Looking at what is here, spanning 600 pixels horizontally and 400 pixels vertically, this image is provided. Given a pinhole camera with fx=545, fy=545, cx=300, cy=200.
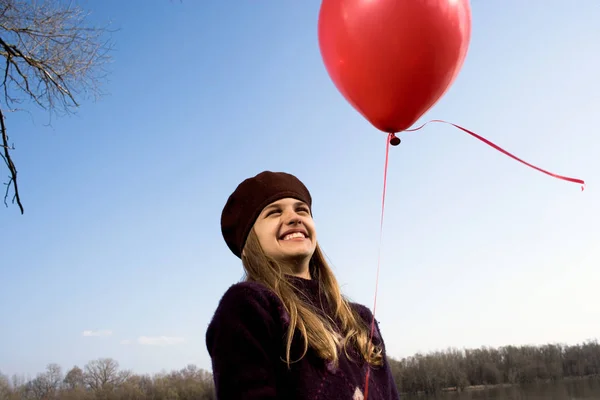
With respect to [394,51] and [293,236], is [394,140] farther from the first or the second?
[293,236]

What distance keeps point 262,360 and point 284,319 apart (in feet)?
0.47

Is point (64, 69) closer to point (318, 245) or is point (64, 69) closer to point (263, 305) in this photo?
point (318, 245)

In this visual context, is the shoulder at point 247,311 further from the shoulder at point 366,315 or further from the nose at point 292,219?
the shoulder at point 366,315

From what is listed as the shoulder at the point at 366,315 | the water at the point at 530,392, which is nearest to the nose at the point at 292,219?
the shoulder at the point at 366,315

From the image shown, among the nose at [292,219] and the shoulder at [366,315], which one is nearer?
the nose at [292,219]

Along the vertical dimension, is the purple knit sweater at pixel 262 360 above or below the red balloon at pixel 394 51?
below

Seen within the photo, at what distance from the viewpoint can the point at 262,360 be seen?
1447mm

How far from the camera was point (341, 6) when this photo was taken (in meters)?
2.25

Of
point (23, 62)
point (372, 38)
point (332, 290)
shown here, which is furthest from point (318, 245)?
point (23, 62)

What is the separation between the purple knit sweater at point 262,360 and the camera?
1.41 metres

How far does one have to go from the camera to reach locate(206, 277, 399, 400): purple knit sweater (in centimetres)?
141

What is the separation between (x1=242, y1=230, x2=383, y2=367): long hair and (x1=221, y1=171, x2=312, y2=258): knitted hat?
0.05 m

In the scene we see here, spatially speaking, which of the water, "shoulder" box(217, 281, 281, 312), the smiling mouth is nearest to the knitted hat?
the smiling mouth

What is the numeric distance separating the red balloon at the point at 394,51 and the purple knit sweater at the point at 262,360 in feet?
3.35
